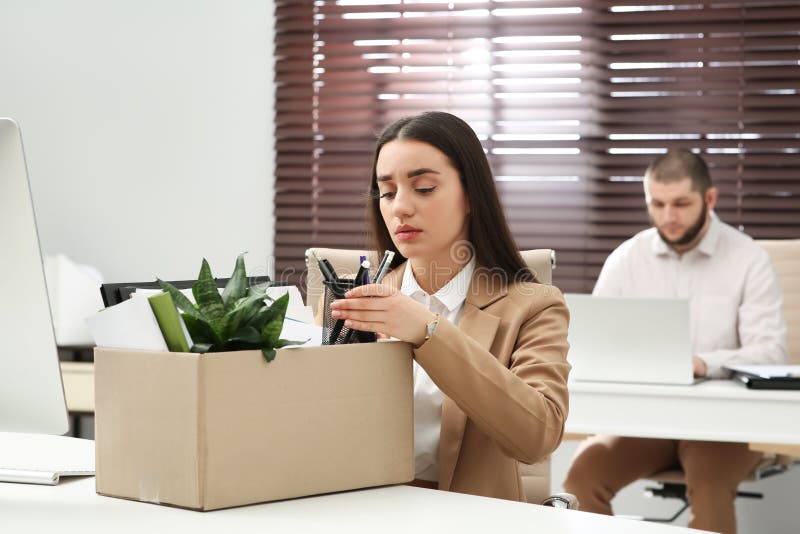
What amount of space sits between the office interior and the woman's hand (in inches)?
102

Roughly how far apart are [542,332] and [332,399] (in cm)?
50

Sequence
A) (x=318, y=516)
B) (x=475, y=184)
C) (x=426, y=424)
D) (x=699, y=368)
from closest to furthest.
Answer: (x=318, y=516) < (x=426, y=424) < (x=475, y=184) < (x=699, y=368)

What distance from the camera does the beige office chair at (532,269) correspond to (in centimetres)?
178

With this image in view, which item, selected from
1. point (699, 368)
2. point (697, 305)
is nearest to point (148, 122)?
point (697, 305)

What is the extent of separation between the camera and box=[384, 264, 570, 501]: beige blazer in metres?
1.18

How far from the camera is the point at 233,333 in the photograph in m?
0.99

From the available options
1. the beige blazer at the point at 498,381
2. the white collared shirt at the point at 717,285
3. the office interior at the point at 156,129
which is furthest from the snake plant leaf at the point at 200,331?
the office interior at the point at 156,129

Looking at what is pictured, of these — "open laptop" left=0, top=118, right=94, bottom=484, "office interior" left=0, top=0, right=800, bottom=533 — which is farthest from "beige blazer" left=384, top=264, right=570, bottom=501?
"office interior" left=0, top=0, right=800, bottom=533

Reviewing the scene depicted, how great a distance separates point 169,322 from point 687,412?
170 cm

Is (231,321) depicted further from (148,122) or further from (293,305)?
(148,122)

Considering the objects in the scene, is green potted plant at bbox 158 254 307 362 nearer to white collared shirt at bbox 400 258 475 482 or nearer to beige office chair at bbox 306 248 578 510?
white collared shirt at bbox 400 258 475 482

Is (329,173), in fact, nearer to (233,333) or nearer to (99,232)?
(99,232)

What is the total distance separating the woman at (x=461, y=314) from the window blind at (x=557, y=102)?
2.02m

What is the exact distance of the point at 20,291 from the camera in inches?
41.4
